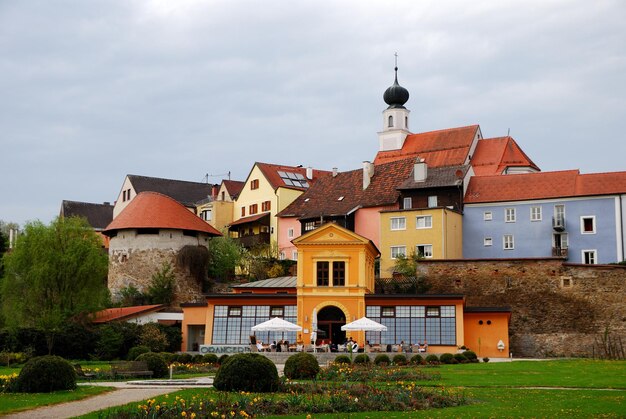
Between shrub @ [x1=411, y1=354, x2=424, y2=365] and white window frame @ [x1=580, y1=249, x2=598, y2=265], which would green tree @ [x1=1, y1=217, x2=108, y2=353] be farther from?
white window frame @ [x1=580, y1=249, x2=598, y2=265]

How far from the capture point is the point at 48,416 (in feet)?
67.6

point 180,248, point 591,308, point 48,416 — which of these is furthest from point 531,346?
point 48,416

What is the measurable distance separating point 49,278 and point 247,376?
1487 inches

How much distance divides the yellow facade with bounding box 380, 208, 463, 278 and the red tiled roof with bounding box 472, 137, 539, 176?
472 inches

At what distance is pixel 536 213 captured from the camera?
66.5 m

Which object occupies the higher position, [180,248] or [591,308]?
[180,248]

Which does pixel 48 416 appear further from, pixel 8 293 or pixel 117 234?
pixel 117 234

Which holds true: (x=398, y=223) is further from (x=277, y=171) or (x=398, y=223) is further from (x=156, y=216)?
(x=277, y=171)

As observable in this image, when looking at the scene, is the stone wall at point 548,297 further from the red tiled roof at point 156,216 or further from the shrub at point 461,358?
the red tiled roof at point 156,216

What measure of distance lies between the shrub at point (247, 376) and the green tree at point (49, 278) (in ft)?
115

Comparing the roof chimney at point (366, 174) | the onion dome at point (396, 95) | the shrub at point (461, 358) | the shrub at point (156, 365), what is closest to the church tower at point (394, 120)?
the onion dome at point (396, 95)

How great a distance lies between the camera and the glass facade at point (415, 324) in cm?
5194

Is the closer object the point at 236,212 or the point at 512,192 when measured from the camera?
the point at 512,192

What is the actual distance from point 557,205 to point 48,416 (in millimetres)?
51349
